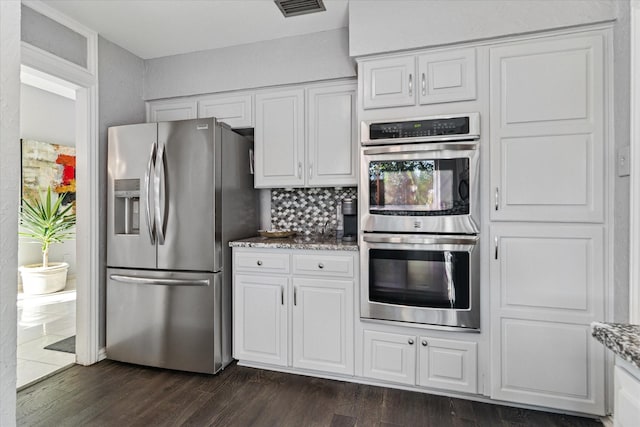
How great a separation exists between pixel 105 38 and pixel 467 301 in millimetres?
3433

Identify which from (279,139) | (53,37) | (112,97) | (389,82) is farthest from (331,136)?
(53,37)

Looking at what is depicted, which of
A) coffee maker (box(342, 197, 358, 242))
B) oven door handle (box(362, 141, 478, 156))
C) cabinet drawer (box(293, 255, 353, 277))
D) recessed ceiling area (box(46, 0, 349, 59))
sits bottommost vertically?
Result: cabinet drawer (box(293, 255, 353, 277))

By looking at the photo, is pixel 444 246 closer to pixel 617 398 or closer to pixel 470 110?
pixel 470 110

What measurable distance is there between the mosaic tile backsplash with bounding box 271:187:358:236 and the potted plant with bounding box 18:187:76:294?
10.4 ft

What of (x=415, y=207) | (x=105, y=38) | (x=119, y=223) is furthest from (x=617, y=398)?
(x=105, y=38)

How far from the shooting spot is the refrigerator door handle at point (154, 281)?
249cm

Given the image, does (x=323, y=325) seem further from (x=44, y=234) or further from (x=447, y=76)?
(x=44, y=234)

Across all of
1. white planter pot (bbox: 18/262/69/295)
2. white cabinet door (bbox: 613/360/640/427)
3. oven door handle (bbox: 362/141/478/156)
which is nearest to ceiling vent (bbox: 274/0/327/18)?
oven door handle (bbox: 362/141/478/156)

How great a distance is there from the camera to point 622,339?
0.84m

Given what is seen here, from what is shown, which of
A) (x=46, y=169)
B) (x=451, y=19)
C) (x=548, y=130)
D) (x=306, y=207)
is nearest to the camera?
(x=548, y=130)

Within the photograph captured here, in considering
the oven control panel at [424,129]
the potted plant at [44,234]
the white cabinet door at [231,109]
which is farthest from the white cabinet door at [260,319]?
the potted plant at [44,234]

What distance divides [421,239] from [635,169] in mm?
1055

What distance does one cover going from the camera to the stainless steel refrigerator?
249 cm

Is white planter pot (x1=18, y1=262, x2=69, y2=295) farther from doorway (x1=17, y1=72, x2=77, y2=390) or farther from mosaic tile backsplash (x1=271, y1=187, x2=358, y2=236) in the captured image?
mosaic tile backsplash (x1=271, y1=187, x2=358, y2=236)
